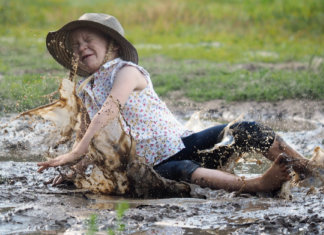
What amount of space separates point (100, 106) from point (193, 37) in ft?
35.1

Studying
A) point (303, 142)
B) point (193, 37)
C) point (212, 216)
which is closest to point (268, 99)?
point (303, 142)

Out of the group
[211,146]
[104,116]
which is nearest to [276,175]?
[211,146]

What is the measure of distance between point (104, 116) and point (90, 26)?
738 mm

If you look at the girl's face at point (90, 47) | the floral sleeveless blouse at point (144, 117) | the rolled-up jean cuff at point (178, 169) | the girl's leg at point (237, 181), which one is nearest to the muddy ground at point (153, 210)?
the girl's leg at point (237, 181)

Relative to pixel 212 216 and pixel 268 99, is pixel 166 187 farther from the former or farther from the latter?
pixel 268 99

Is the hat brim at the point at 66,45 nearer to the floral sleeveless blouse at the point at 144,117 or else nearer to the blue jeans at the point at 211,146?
the floral sleeveless blouse at the point at 144,117

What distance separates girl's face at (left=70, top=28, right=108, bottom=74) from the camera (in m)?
4.45

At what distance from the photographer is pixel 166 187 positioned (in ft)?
13.6

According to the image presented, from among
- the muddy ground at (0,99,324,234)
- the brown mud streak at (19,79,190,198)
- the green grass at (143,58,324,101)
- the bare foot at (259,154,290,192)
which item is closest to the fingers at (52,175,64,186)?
the muddy ground at (0,99,324,234)

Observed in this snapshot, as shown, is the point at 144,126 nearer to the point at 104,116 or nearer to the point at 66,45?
the point at 104,116

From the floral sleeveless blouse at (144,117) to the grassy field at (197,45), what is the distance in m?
0.45

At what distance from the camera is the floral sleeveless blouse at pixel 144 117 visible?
4340mm

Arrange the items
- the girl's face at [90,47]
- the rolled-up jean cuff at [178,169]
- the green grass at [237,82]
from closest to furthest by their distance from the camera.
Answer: the rolled-up jean cuff at [178,169] → the girl's face at [90,47] → the green grass at [237,82]

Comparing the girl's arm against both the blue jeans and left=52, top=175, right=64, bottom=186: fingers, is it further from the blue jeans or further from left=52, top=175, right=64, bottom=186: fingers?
the blue jeans
